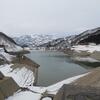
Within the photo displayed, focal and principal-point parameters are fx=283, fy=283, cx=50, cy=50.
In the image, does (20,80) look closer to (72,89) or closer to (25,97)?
(25,97)

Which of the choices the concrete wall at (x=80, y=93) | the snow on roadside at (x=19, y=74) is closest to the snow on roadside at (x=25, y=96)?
the snow on roadside at (x=19, y=74)

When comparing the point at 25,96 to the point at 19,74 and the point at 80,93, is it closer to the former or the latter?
the point at 80,93

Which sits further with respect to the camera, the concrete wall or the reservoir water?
the reservoir water

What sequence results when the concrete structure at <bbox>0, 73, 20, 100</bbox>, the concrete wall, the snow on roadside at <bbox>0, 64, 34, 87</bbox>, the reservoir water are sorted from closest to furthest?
the concrete wall, the concrete structure at <bbox>0, 73, 20, 100</bbox>, the snow on roadside at <bbox>0, 64, 34, 87</bbox>, the reservoir water

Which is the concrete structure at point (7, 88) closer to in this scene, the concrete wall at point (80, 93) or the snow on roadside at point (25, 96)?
the snow on roadside at point (25, 96)

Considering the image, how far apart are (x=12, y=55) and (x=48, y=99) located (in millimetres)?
20979

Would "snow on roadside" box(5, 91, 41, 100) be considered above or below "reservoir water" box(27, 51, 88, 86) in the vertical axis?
above

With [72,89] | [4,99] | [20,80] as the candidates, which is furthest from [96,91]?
[20,80]

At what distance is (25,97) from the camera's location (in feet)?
43.4

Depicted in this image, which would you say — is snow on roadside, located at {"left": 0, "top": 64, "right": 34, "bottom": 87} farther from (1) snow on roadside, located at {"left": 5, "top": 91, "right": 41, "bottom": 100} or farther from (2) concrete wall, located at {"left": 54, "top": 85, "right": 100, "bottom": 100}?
(2) concrete wall, located at {"left": 54, "top": 85, "right": 100, "bottom": 100}

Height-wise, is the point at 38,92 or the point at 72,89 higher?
the point at 72,89

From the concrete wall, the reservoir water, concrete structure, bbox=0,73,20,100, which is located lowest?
the reservoir water

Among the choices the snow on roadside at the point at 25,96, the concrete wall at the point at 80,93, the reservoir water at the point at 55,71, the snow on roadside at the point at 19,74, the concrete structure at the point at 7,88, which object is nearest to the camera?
the concrete wall at the point at 80,93

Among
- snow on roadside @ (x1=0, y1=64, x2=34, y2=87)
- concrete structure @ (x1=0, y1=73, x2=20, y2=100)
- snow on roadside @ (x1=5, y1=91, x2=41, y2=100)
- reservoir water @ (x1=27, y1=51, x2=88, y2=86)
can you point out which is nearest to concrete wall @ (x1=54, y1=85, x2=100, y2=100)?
snow on roadside @ (x1=5, y1=91, x2=41, y2=100)
